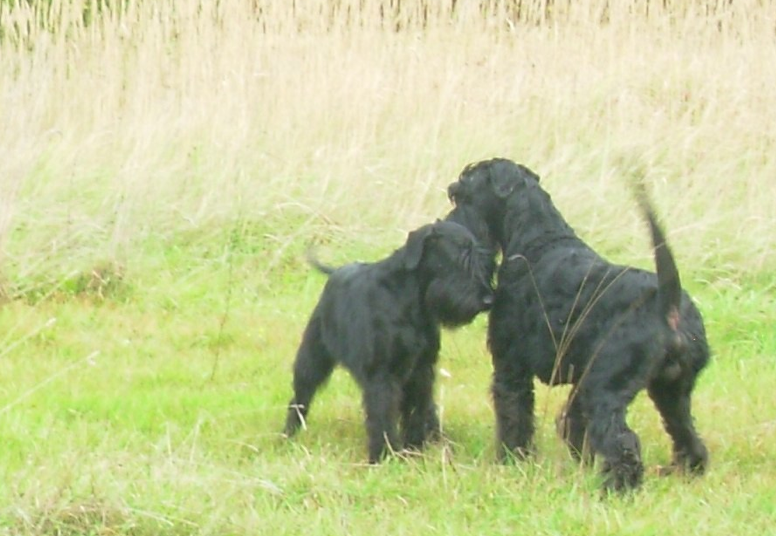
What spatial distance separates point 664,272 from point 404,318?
4.01 feet

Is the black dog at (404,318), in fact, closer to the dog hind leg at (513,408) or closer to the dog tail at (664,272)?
the dog hind leg at (513,408)

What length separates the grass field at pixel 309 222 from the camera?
468 centimetres

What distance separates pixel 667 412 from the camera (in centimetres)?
509

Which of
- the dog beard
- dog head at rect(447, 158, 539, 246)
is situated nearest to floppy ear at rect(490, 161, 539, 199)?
dog head at rect(447, 158, 539, 246)

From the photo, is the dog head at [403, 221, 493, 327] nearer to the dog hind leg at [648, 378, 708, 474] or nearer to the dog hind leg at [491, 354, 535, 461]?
the dog hind leg at [491, 354, 535, 461]

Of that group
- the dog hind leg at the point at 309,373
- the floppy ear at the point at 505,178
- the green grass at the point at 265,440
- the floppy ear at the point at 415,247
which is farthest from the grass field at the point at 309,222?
the floppy ear at the point at 505,178

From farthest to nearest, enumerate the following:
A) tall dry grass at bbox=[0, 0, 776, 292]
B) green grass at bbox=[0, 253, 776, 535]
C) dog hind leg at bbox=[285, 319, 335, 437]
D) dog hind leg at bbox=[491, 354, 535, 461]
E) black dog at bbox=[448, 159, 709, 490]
Answer: tall dry grass at bbox=[0, 0, 776, 292], dog hind leg at bbox=[285, 319, 335, 437], dog hind leg at bbox=[491, 354, 535, 461], black dog at bbox=[448, 159, 709, 490], green grass at bbox=[0, 253, 776, 535]

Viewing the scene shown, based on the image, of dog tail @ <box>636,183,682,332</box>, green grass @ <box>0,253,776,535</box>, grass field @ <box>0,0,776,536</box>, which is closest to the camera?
green grass @ <box>0,253,776,535</box>

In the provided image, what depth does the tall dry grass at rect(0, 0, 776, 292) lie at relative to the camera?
8531mm

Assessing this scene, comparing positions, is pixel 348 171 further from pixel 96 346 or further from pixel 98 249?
pixel 96 346

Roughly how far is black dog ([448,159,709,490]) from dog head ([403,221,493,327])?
0.10 meters

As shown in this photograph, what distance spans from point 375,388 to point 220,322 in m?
2.22

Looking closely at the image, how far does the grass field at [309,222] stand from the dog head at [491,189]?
876 mm

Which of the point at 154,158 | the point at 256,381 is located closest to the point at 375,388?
the point at 256,381
